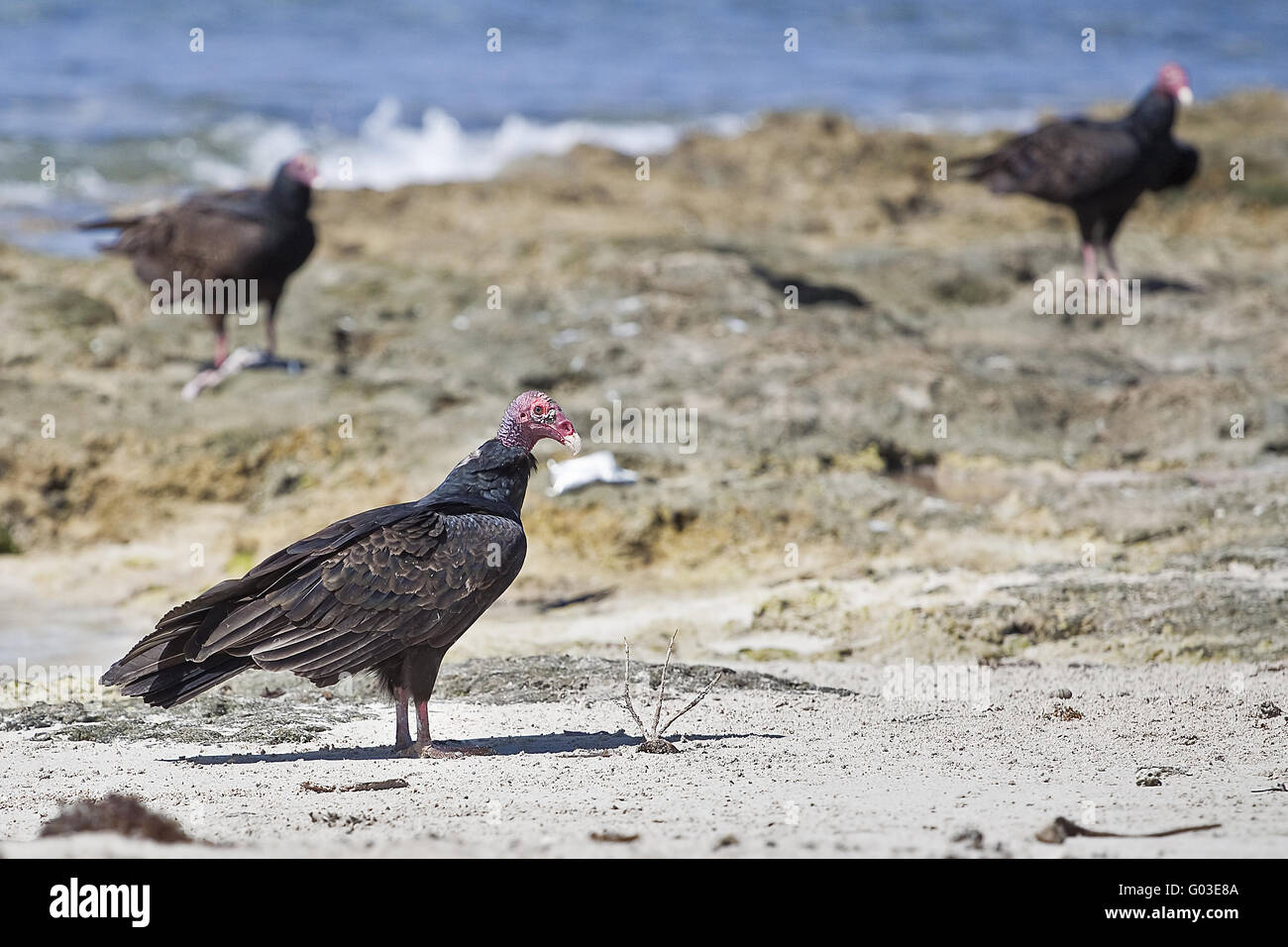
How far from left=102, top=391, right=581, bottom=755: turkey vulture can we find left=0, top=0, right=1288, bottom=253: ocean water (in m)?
12.9

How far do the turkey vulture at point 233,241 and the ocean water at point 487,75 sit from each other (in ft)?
22.2

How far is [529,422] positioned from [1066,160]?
799 cm

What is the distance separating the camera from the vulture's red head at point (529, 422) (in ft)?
19.9

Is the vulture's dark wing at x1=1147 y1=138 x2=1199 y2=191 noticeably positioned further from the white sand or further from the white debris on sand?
the white sand

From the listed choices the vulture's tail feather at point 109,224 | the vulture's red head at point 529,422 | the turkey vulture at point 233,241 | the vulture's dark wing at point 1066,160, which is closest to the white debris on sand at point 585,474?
the vulture's red head at point 529,422

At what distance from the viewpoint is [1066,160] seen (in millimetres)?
12648

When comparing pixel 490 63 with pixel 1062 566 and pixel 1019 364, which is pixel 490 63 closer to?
pixel 1019 364

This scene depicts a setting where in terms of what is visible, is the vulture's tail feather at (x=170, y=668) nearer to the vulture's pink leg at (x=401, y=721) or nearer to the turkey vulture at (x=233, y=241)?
the vulture's pink leg at (x=401, y=721)

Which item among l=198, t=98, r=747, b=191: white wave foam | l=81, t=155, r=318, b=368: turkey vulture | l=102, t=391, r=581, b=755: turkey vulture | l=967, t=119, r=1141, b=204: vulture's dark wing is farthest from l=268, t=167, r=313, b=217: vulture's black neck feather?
l=198, t=98, r=747, b=191: white wave foam

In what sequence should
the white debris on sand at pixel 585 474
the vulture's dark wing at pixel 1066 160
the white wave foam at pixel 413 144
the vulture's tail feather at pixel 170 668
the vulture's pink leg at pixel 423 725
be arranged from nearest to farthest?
1. the vulture's tail feather at pixel 170 668
2. the vulture's pink leg at pixel 423 725
3. the white debris on sand at pixel 585 474
4. the vulture's dark wing at pixel 1066 160
5. the white wave foam at pixel 413 144

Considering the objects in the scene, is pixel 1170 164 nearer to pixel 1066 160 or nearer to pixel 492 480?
pixel 1066 160
